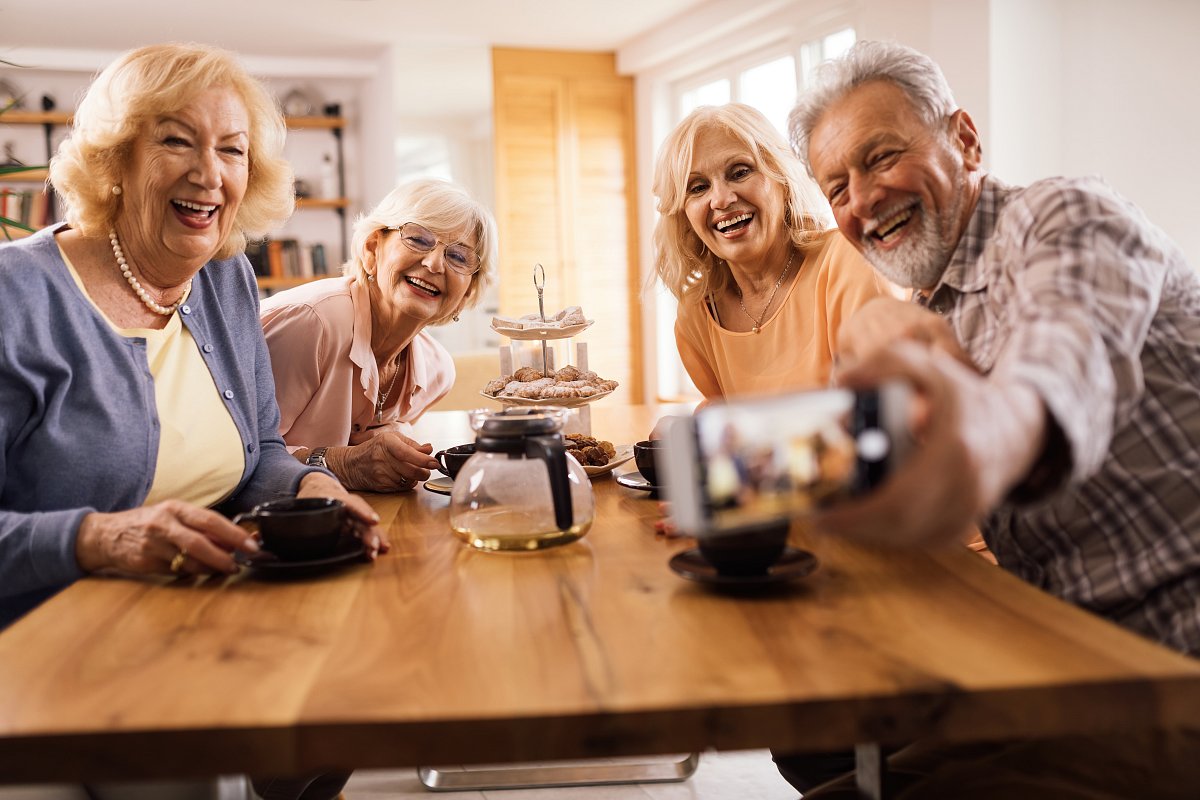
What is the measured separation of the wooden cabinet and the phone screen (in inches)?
253

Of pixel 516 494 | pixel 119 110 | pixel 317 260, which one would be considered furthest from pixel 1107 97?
pixel 317 260

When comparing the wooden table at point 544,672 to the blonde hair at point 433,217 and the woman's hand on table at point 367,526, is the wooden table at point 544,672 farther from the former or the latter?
the blonde hair at point 433,217

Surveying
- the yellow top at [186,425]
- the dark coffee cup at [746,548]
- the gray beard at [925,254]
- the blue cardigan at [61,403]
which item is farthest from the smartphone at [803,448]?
the yellow top at [186,425]

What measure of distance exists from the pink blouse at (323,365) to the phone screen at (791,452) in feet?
5.39

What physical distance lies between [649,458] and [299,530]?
0.60 m

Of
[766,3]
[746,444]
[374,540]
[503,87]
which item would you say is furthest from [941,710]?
[503,87]

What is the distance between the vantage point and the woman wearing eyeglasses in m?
2.21

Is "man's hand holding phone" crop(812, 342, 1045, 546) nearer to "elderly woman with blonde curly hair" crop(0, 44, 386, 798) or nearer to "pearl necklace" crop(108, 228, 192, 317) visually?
"elderly woman with blonde curly hair" crop(0, 44, 386, 798)

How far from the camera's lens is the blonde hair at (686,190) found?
2.23 metres

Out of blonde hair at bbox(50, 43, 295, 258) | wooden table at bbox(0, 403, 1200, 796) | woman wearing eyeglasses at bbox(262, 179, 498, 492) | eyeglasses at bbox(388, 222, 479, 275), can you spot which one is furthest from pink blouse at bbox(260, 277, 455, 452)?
wooden table at bbox(0, 403, 1200, 796)

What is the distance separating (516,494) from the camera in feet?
4.31

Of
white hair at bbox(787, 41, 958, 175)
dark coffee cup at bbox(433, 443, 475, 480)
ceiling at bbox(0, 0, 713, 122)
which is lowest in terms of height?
dark coffee cup at bbox(433, 443, 475, 480)

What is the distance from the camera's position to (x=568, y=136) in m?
7.41

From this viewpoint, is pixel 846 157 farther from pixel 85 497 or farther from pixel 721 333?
pixel 85 497
